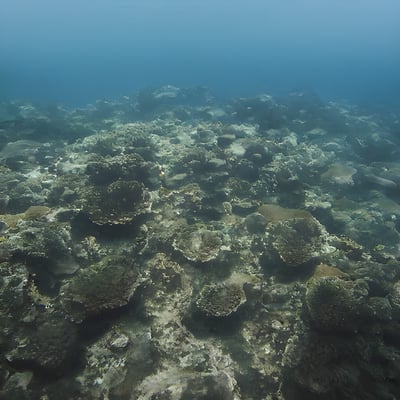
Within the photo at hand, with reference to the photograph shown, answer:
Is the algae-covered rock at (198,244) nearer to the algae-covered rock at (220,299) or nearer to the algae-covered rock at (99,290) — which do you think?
the algae-covered rock at (220,299)

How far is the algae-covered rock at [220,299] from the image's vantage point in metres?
6.88

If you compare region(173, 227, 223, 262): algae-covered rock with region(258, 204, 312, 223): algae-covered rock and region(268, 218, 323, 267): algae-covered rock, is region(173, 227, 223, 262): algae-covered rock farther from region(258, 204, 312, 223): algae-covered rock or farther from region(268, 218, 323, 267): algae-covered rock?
region(258, 204, 312, 223): algae-covered rock

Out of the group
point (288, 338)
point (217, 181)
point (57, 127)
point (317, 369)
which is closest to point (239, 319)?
point (288, 338)

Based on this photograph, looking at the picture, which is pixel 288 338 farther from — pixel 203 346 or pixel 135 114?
pixel 135 114

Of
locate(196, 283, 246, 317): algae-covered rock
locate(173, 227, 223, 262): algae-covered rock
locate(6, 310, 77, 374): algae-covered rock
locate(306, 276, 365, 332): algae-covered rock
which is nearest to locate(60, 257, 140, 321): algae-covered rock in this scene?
locate(6, 310, 77, 374): algae-covered rock

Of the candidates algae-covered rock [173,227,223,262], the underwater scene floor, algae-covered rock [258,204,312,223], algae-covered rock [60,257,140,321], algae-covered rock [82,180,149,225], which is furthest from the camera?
algae-covered rock [258,204,312,223]

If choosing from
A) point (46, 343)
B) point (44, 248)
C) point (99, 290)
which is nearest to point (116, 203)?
point (44, 248)

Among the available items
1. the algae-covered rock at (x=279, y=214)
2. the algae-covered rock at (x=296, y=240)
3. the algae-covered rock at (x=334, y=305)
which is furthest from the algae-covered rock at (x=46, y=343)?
the algae-covered rock at (x=279, y=214)

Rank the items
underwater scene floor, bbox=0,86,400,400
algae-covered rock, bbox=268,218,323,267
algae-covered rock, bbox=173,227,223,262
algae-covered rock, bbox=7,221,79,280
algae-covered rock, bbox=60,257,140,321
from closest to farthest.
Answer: underwater scene floor, bbox=0,86,400,400 → algae-covered rock, bbox=60,257,140,321 → algae-covered rock, bbox=7,221,79,280 → algae-covered rock, bbox=173,227,223,262 → algae-covered rock, bbox=268,218,323,267

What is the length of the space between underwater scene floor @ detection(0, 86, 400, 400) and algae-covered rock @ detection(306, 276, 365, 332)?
0.09 ft

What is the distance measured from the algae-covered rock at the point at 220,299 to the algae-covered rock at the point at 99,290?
152 cm

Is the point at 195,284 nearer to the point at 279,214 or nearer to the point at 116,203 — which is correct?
the point at 116,203

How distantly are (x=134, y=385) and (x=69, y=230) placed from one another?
16.5 ft

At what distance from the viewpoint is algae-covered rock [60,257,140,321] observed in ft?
20.6
